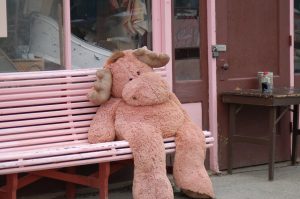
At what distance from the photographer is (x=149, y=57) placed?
16.6 ft

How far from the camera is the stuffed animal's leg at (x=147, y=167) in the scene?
4.61 meters

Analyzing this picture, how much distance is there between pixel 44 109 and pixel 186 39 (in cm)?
170

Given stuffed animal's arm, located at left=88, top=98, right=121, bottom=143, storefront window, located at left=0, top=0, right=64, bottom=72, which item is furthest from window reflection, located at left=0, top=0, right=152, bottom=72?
stuffed animal's arm, located at left=88, top=98, right=121, bottom=143

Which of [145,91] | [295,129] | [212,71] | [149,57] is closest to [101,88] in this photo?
[145,91]

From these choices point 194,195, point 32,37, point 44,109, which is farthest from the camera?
point 32,37

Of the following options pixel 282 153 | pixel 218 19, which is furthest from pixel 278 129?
pixel 218 19

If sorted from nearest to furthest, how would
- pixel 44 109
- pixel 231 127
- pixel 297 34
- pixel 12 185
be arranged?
pixel 12 185 < pixel 44 109 < pixel 231 127 < pixel 297 34

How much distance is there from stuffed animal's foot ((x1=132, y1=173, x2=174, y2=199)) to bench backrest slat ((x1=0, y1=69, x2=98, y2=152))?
2.13ft

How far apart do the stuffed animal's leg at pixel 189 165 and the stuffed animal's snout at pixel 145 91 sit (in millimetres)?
331

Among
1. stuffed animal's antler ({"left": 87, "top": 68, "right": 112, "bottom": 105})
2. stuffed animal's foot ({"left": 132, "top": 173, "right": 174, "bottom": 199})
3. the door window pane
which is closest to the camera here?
stuffed animal's foot ({"left": 132, "top": 173, "right": 174, "bottom": 199})

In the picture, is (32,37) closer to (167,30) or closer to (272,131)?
(167,30)

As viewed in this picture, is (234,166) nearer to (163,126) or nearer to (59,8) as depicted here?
(163,126)

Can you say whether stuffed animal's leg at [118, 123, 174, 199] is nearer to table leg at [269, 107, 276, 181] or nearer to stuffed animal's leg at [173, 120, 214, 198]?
stuffed animal's leg at [173, 120, 214, 198]

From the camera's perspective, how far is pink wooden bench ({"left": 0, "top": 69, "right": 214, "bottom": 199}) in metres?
4.46
